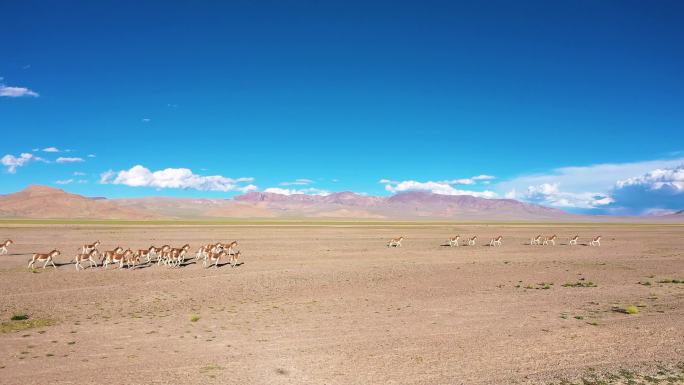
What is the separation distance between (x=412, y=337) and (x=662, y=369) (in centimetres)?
582

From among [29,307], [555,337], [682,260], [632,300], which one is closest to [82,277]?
[29,307]

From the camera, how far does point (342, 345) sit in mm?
11688

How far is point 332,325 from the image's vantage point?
45.4 ft

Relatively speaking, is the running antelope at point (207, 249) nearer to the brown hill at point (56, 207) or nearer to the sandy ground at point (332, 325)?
the sandy ground at point (332, 325)

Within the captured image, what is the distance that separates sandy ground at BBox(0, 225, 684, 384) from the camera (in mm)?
9688

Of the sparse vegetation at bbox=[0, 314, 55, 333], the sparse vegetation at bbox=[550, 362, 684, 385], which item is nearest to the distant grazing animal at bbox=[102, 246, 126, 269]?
the sparse vegetation at bbox=[0, 314, 55, 333]

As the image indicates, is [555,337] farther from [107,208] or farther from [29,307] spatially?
[107,208]

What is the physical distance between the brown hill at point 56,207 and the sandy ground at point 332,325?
152 meters

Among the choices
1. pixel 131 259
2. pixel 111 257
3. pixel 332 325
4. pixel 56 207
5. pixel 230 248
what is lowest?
pixel 332 325

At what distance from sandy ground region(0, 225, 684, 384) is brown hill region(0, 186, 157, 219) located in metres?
152

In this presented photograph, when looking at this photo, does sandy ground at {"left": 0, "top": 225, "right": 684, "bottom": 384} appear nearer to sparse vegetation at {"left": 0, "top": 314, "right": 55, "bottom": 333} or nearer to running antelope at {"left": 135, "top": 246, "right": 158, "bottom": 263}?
sparse vegetation at {"left": 0, "top": 314, "right": 55, "bottom": 333}

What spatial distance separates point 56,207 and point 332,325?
18479 cm

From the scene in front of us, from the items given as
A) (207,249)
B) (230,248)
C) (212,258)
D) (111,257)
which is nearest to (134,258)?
(111,257)

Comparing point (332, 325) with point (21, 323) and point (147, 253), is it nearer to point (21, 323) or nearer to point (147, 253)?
point (21, 323)
